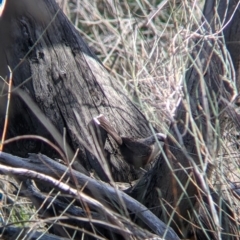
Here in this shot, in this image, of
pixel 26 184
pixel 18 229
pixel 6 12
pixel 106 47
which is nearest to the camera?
pixel 18 229

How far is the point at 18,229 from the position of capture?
8.96ft

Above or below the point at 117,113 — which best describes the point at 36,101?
above

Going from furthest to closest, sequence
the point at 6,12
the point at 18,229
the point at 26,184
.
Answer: the point at 6,12
the point at 26,184
the point at 18,229

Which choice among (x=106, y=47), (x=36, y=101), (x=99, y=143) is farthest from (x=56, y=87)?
(x=106, y=47)

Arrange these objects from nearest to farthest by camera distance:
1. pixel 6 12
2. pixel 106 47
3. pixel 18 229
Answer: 1. pixel 18 229
2. pixel 6 12
3. pixel 106 47

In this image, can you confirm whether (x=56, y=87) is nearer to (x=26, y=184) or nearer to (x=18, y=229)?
(x=26, y=184)

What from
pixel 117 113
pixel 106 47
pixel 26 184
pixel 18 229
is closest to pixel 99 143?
pixel 117 113

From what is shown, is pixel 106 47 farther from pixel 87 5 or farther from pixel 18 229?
pixel 18 229

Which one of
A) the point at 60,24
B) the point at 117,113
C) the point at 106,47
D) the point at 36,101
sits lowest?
the point at 106,47

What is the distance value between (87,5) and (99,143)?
3.19 m

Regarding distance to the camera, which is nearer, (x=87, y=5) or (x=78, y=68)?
(x=78, y=68)

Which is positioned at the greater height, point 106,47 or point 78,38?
point 78,38

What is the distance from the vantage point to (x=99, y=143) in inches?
129

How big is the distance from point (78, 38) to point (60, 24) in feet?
0.38
